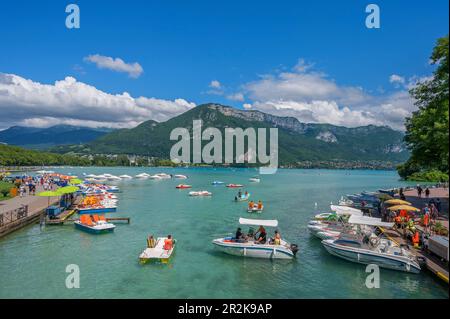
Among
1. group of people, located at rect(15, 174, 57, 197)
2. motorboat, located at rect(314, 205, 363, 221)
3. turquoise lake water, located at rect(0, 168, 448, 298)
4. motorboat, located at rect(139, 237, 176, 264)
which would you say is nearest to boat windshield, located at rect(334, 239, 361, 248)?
turquoise lake water, located at rect(0, 168, 448, 298)

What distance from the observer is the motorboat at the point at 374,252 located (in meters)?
20.6

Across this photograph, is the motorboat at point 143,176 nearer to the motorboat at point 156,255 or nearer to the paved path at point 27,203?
the paved path at point 27,203

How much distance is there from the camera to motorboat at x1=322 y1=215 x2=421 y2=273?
67.6 feet

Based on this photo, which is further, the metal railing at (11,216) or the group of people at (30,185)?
the group of people at (30,185)

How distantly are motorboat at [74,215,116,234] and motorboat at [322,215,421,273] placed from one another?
71.8 ft

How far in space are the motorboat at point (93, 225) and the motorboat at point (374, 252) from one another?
21898 millimetres

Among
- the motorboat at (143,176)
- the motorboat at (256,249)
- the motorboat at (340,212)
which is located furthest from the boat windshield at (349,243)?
the motorboat at (143,176)

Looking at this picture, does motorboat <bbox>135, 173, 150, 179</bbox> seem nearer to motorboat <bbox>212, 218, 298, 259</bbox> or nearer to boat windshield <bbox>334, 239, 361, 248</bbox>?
motorboat <bbox>212, 218, 298, 259</bbox>

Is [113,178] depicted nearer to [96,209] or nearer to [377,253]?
[96,209]

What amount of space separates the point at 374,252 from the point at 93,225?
26.9 meters

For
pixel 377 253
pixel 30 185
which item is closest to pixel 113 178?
pixel 30 185
